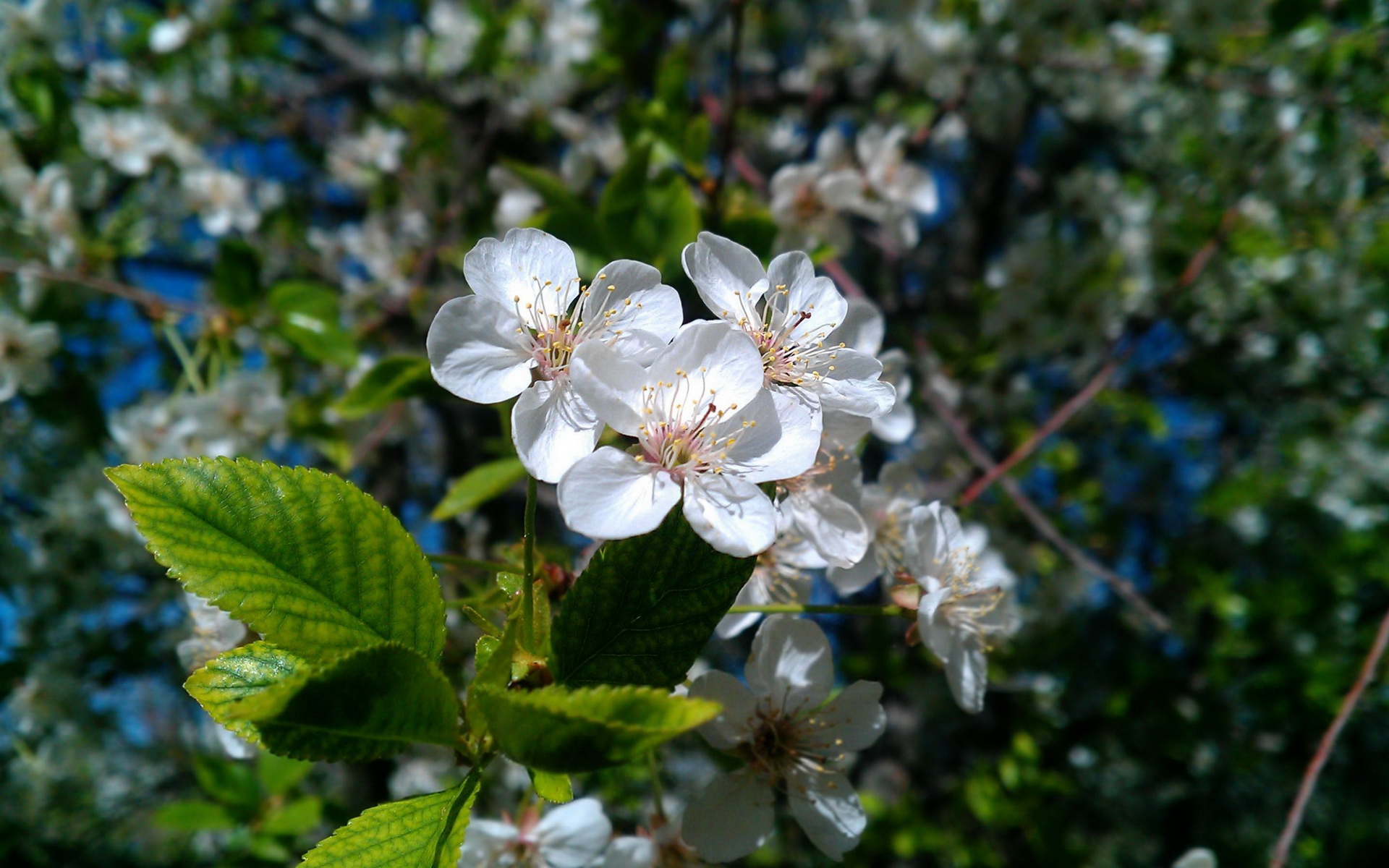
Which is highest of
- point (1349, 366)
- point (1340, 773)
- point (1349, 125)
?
point (1349, 125)

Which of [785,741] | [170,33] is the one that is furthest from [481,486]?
[170,33]

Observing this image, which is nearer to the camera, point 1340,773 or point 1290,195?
point 1290,195

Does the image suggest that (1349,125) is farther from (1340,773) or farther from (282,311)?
(282,311)

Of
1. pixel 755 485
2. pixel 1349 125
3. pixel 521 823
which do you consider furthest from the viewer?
pixel 1349 125

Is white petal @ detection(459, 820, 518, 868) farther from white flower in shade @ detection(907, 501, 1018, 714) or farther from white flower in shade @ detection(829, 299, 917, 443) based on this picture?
white flower in shade @ detection(829, 299, 917, 443)

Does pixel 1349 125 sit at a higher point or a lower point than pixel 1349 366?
higher

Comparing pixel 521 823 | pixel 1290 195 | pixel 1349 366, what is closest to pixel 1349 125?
pixel 1290 195

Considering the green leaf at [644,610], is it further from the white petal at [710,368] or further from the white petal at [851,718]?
the white petal at [851,718]

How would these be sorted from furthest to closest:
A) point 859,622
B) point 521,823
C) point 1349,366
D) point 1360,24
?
point 1349,366 < point 859,622 < point 1360,24 < point 521,823

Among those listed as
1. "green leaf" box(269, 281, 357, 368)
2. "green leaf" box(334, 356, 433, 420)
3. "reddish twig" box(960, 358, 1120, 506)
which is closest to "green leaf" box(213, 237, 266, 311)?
"green leaf" box(269, 281, 357, 368)
